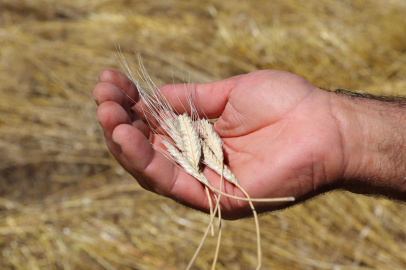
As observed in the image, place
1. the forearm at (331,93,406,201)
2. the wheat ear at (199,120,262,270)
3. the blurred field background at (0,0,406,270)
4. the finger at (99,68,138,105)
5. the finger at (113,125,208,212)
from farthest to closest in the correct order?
the blurred field background at (0,0,406,270), the finger at (99,68,138,105), the forearm at (331,93,406,201), the wheat ear at (199,120,262,270), the finger at (113,125,208,212)

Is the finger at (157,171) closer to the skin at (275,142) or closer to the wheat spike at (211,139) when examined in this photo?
the skin at (275,142)

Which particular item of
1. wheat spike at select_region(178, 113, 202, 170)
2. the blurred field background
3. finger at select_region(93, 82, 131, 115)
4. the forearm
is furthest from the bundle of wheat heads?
the blurred field background

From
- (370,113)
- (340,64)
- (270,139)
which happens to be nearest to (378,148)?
(370,113)

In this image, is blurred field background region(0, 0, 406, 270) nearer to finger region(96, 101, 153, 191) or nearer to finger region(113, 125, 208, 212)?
finger region(113, 125, 208, 212)

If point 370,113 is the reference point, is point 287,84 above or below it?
above

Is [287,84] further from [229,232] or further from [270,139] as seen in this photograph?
[229,232]

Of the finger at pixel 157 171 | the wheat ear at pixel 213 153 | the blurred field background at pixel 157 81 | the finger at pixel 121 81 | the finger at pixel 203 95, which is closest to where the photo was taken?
the finger at pixel 157 171

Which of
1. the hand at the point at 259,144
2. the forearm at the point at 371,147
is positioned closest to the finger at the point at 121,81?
the hand at the point at 259,144

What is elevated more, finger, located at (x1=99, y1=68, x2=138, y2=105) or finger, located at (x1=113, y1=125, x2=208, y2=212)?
finger, located at (x1=99, y1=68, x2=138, y2=105)
